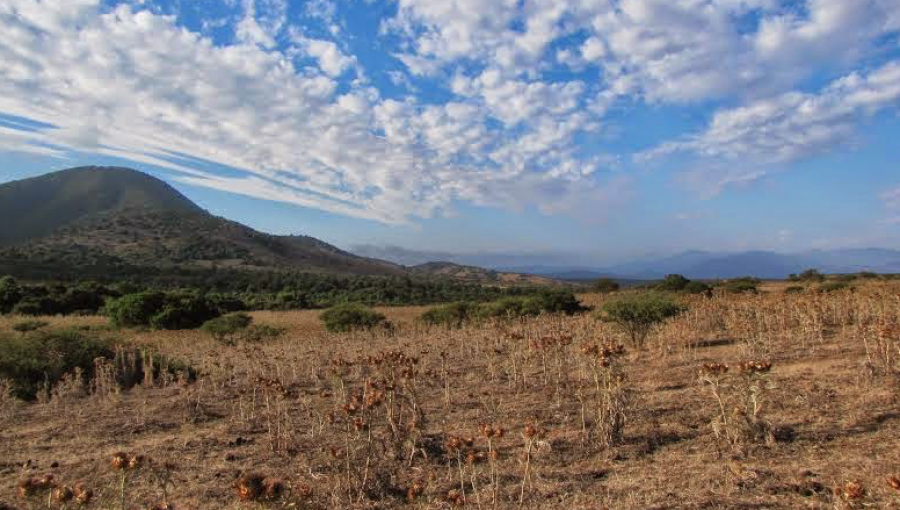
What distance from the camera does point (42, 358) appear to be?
39.0ft

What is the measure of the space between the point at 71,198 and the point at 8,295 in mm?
141535

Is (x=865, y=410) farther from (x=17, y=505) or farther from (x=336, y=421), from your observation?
(x=17, y=505)

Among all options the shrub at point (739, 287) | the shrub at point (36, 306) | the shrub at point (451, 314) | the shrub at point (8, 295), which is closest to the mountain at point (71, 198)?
the shrub at point (8, 295)

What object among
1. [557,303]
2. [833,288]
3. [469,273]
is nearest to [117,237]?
[469,273]

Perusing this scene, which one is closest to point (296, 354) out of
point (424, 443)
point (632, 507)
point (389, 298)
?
point (424, 443)

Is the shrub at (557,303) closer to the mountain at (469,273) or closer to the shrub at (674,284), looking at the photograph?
the shrub at (674,284)

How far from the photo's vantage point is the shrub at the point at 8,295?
31231 mm

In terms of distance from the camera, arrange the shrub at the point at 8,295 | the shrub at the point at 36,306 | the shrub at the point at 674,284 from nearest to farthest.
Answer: the shrub at the point at 36,306
the shrub at the point at 8,295
the shrub at the point at 674,284

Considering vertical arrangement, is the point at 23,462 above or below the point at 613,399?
below

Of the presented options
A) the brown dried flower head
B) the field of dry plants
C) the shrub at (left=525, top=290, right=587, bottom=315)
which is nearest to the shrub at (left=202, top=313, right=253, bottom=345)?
the field of dry plants

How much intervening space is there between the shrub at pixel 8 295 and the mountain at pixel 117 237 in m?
20.5

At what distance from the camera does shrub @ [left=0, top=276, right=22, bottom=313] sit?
31.2 metres

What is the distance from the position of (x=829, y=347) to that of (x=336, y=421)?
10782mm

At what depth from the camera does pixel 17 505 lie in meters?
5.23
